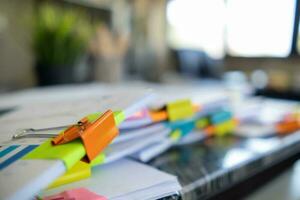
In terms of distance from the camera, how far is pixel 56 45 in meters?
0.95

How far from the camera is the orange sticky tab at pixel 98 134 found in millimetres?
293

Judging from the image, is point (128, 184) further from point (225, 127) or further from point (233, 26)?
point (233, 26)

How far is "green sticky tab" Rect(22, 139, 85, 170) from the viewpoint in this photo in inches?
10.4

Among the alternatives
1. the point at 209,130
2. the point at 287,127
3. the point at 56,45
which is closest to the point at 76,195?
the point at 209,130

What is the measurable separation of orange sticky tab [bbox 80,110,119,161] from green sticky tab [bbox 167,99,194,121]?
0.21 m

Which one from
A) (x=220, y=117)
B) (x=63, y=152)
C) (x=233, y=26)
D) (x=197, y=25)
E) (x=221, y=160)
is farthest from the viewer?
(x=197, y=25)

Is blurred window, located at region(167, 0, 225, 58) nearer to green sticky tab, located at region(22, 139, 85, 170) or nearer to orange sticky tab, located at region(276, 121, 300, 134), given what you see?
orange sticky tab, located at region(276, 121, 300, 134)

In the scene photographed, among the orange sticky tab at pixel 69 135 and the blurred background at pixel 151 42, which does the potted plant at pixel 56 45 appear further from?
the orange sticky tab at pixel 69 135

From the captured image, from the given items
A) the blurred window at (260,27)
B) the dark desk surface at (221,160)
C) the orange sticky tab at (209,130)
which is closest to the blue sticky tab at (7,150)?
the dark desk surface at (221,160)

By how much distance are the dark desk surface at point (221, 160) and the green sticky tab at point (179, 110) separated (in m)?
0.07

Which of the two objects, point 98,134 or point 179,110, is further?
point 179,110

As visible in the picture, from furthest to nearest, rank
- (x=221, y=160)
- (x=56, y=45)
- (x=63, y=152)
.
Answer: (x=56, y=45) < (x=221, y=160) < (x=63, y=152)

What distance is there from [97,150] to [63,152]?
0.05 metres

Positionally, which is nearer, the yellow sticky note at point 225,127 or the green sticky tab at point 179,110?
the green sticky tab at point 179,110
